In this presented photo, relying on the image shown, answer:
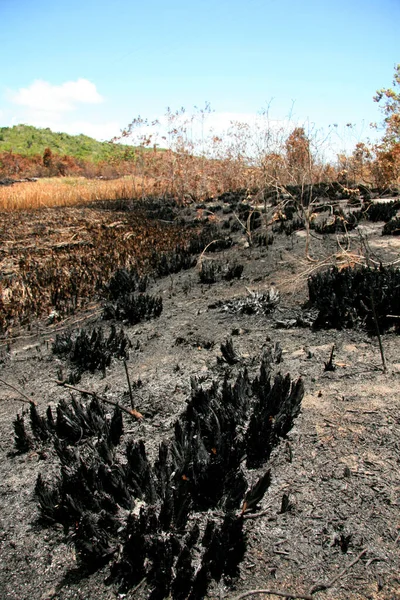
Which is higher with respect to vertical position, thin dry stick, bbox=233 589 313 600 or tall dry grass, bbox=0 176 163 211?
tall dry grass, bbox=0 176 163 211

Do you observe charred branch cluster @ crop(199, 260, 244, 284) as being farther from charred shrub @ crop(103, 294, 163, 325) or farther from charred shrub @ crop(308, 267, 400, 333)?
charred shrub @ crop(308, 267, 400, 333)

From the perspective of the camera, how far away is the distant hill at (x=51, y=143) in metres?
62.1

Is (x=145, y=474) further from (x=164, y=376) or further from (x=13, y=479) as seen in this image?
(x=164, y=376)

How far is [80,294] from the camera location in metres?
7.36

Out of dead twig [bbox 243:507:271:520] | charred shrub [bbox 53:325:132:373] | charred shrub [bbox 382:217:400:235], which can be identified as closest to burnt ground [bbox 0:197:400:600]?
dead twig [bbox 243:507:271:520]

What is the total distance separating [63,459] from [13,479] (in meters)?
0.41

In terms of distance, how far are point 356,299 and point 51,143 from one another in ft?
237

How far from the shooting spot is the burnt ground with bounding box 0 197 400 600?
193 centimetres

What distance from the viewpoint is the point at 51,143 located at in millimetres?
66812

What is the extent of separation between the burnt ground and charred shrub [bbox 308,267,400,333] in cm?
17

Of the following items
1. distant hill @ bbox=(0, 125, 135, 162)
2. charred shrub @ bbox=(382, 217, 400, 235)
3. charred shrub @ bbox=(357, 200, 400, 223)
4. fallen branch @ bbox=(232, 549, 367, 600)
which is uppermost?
distant hill @ bbox=(0, 125, 135, 162)

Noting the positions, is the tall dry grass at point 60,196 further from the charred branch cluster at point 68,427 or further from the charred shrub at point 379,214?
the charred branch cluster at point 68,427

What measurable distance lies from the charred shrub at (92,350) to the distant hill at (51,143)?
197ft

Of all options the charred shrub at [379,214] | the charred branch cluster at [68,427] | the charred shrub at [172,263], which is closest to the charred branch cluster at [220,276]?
the charred shrub at [172,263]
